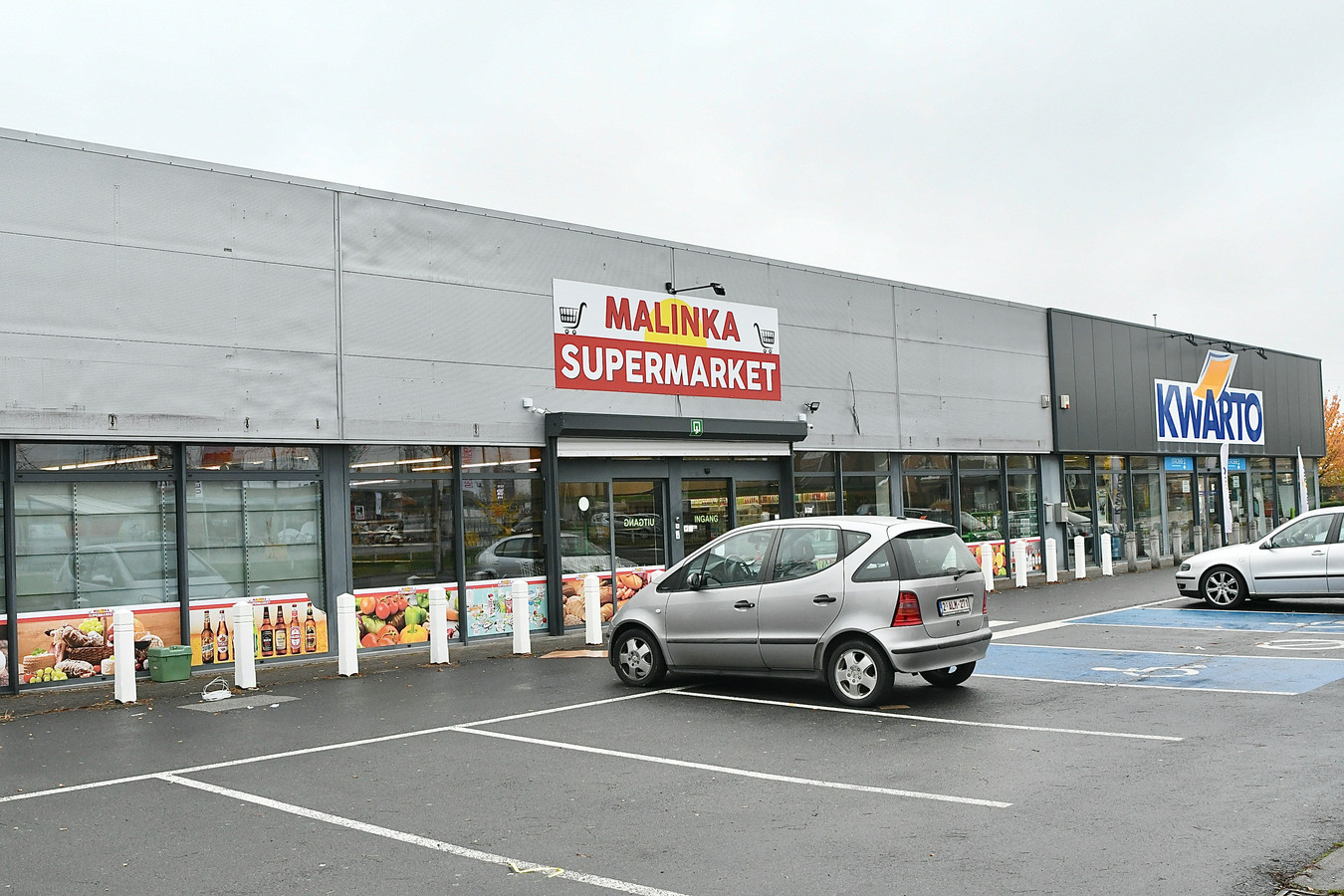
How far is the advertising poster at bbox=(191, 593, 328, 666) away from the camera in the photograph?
1319 centimetres

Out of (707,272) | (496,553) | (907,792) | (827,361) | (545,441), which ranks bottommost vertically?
(907,792)

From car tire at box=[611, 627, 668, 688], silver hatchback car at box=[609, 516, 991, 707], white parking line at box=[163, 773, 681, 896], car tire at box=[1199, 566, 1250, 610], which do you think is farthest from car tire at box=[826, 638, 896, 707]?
car tire at box=[1199, 566, 1250, 610]

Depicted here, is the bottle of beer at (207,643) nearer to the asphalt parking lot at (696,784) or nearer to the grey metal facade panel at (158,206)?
the asphalt parking lot at (696,784)

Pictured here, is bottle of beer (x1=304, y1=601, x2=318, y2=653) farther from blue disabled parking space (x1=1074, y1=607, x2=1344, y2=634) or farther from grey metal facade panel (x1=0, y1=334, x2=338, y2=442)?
blue disabled parking space (x1=1074, y1=607, x2=1344, y2=634)

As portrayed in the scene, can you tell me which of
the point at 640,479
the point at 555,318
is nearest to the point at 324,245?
the point at 555,318

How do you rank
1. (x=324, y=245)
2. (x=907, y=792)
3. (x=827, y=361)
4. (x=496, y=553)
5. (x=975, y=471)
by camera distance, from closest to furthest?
(x=907, y=792), (x=324, y=245), (x=496, y=553), (x=827, y=361), (x=975, y=471)

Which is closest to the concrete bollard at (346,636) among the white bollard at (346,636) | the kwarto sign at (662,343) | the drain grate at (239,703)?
the white bollard at (346,636)

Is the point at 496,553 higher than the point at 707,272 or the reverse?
the reverse

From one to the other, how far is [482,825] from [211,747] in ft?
12.1

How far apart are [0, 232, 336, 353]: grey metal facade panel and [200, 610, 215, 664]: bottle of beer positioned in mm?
3345

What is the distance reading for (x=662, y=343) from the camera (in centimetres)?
1792

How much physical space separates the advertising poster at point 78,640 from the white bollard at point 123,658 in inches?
14.6

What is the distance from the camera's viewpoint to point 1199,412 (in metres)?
30.0

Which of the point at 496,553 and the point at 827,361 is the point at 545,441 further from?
the point at 827,361
